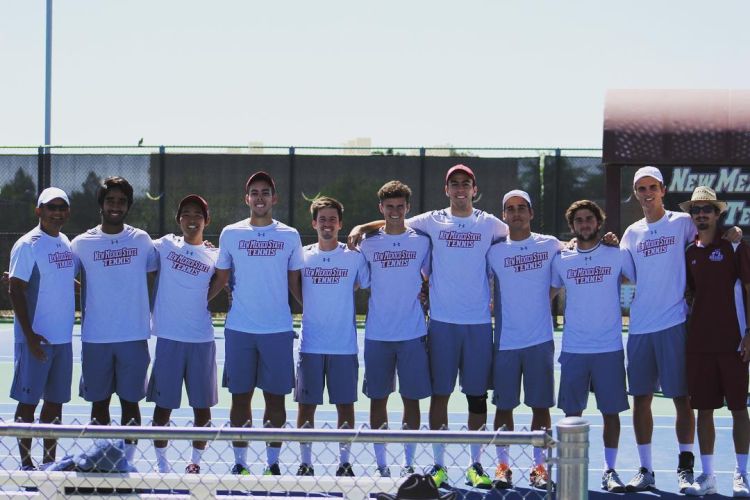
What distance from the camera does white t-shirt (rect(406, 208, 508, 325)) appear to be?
6.96 metres

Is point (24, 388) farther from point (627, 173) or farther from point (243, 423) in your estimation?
point (627, 173)

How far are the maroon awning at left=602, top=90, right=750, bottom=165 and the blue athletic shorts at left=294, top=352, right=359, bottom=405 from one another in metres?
6.02

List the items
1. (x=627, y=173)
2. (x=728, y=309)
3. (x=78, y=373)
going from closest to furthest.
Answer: (x=728, y=309) → (x=78, y=373) → (x=627, y=173)

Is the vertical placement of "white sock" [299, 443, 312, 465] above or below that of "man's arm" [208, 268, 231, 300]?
below

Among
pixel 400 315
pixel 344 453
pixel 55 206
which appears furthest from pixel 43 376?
pixel 400 315

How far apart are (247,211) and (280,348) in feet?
44.3

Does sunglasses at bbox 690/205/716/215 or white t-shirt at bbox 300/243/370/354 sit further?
white t-shirt at bbox 300/243/370/354

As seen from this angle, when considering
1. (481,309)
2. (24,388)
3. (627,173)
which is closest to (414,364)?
(481,309)

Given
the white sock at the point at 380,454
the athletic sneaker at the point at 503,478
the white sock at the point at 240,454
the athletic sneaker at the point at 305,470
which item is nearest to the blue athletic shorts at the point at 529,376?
the athletic sneaker at the point at 503,478

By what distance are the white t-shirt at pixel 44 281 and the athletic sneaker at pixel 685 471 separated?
4003 millimetres

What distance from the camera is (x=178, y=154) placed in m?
20.3

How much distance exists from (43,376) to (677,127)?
845cm

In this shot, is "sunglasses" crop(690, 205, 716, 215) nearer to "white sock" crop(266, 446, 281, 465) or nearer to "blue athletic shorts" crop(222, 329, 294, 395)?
"blue athletic shorts" crop(222, 329, 294, 395)

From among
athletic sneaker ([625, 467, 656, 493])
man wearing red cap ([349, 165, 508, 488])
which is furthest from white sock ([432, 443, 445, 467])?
athletic sneaker ([625, 467, 656, 493])
